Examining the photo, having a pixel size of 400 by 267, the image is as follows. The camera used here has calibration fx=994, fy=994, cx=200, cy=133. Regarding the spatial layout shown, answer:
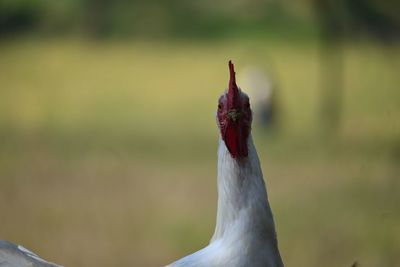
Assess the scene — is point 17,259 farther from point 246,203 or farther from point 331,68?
point 331,68

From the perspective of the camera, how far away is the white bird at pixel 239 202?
2557 millimetres

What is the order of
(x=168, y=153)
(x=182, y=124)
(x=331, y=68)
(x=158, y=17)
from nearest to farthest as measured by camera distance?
(x=168, y=153)
(x=182, y=124)
(x=331, y=68)
(x=158, y=17)

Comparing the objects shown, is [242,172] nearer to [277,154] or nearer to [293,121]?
[277,154]

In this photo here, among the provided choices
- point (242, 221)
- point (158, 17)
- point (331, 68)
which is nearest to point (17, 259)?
point (242, 221)

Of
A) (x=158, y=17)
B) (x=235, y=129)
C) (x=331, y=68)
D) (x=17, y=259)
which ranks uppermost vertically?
(x=158, y=17)

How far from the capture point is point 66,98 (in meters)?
11.2

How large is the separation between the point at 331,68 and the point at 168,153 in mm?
2692

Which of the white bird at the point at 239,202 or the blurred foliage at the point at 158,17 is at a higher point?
the blurred foliage at the point at 158,17

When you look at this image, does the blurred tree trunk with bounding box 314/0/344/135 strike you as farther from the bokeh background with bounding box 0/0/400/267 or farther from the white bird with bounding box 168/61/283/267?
the white bird with bounding box 168/61/283/267

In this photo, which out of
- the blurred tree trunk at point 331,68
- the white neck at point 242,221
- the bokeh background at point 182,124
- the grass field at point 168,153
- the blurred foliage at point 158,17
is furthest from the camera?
the blurred foliage at point 158,17

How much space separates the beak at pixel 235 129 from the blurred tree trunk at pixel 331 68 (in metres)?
6.44

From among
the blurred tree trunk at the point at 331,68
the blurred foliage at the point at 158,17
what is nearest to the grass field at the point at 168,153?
the blurred tree trunk at the point at 331,68

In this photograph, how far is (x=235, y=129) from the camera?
256cm

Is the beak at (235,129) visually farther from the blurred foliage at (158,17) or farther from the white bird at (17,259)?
the blurred foliage at (158,17)
